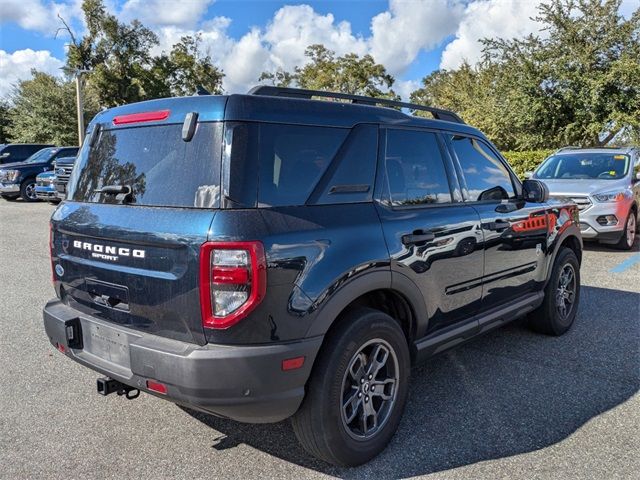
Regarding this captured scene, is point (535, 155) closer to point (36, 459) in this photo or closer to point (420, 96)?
point (36, 459)

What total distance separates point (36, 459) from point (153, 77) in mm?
37657

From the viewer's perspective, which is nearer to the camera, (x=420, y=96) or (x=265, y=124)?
(x=265, y=124)

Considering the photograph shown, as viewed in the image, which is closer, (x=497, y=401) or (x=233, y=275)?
(x=233, y=275)

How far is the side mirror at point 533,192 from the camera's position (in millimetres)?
4328

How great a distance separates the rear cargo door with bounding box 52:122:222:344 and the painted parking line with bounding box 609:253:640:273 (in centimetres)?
693

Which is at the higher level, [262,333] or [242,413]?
[262,333]

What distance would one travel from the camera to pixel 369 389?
9.57ft

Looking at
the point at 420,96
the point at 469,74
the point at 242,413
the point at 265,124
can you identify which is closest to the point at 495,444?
the point at 242,413

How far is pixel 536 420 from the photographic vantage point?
3.31m

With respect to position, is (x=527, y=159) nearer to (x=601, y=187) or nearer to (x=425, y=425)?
(x=601, y=187)

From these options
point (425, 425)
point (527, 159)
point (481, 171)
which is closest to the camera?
point (425, 425)

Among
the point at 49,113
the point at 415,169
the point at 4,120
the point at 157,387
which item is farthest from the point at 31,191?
the point at 4,120

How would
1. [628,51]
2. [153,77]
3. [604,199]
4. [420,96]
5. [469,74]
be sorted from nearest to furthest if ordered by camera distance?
[604,199] < [628,51] < [469,74] < [153,77] < [420,96]

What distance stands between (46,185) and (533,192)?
51.4 ft
